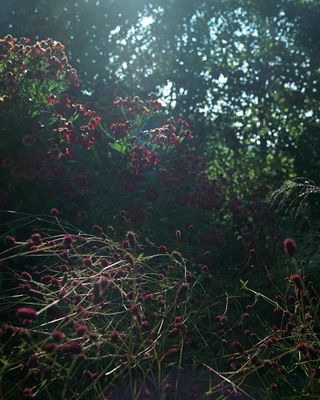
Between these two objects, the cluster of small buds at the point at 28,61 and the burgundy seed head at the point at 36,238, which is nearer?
the burgundy seed head at the point at 36,238

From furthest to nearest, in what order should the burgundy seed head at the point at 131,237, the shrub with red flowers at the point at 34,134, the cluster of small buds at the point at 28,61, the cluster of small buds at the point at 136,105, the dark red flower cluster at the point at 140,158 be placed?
the cluster of small buds at the point at 136,105, the dark red flower cluster at the point at 140,158, the cluster of small buds at the point at 28,61, the shrub with red flowers at the point at 34,134, the burgundy seed head at the point at 131,237

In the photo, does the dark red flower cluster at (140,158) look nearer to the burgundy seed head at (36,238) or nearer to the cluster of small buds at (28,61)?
the cluster of small buds at (28,61)

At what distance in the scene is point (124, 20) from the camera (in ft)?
33.6

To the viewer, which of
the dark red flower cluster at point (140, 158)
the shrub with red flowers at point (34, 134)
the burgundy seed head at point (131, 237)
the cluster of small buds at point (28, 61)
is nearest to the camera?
the burgundy seed head at point (131, 237)

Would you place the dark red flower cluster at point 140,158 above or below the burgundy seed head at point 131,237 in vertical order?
below

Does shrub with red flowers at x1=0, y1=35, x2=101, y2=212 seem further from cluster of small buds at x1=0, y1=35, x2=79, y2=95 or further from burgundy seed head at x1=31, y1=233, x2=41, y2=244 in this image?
burgundy seed head at x1=31, y1=233, x2=41, y2=244

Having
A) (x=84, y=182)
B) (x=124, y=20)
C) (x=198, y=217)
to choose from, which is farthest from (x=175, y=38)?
(x=84, y=182)

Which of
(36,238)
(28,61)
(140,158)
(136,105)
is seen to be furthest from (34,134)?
(36,238)

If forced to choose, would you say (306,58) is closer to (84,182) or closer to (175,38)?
(175,38)

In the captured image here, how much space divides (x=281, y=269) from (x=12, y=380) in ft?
9.38

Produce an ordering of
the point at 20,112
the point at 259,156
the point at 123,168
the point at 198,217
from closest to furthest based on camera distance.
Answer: the point at 20,112
the point at 123,168
the point at 198,217
the point at 259,156

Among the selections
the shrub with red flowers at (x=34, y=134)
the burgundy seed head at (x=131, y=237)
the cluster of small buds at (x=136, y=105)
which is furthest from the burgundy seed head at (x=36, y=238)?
the cluster of small buds at (x=136, y=105)

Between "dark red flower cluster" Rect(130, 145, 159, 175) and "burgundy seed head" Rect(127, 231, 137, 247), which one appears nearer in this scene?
"burgundy seed head" Rect(127, 231, 137, 247)

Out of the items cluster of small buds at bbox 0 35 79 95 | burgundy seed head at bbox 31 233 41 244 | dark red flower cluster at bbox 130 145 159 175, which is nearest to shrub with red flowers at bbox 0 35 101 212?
cluster of small buds at bbox 0 35 79 95
